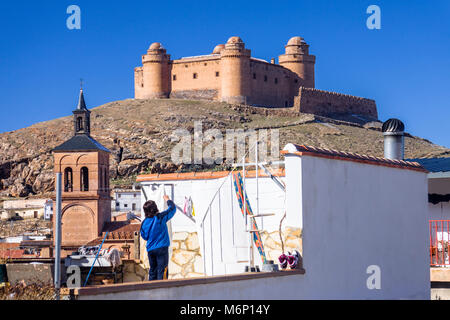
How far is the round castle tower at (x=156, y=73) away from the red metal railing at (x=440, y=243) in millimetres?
82221

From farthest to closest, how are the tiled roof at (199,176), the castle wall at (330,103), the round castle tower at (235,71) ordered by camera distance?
the castle wall at (330,103), the round castle tower at (235,71), the tiled roof at (199,176)

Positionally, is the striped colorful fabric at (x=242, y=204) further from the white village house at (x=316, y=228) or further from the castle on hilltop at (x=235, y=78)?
the castle on hilltop at (x=235, y=78)

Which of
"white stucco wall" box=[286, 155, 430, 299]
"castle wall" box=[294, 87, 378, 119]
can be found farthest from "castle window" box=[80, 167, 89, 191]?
"castle wall" box=[294, 87, 378, 119]

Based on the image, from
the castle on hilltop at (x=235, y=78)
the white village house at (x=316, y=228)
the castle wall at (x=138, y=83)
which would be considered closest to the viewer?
the white village house at (x=316, y=228)

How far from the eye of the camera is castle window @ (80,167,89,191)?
1735 inches

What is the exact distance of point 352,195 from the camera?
382 inches

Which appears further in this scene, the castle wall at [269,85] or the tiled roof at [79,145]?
the castle wall at [269,85]

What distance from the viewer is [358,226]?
9789 mm

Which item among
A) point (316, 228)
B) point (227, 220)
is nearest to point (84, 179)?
point (227, 220)

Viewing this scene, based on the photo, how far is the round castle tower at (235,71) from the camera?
93000 mm

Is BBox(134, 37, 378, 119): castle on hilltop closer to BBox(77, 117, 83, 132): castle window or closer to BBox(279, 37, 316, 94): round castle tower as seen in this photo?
BBox(279, 37, 316, 94): round castle tower

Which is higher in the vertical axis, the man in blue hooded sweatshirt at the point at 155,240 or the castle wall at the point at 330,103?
the castle wall at the point at 330,103

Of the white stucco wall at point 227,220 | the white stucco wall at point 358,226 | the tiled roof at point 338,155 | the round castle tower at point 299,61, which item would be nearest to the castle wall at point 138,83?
the round castle tower at point 299,61

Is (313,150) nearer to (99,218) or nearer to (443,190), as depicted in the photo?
(443,190)
